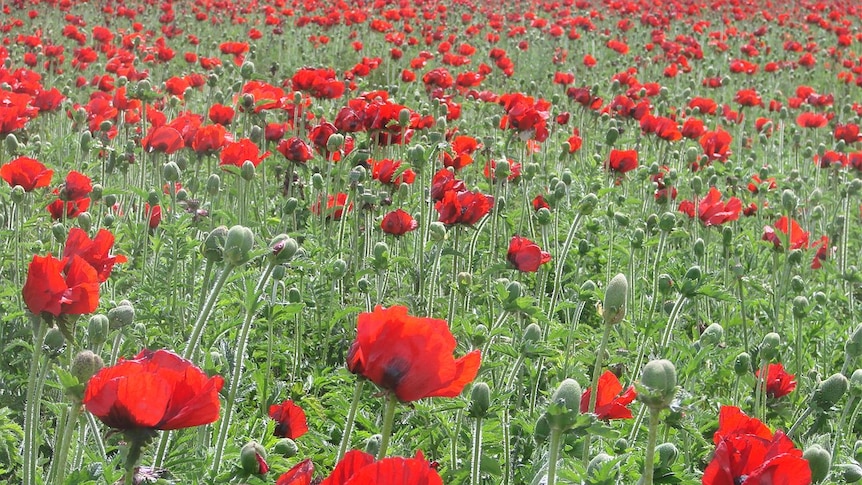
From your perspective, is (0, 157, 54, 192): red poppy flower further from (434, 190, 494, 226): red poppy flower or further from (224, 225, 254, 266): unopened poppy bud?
(224, 225, 254, 266): unopened poppy bud

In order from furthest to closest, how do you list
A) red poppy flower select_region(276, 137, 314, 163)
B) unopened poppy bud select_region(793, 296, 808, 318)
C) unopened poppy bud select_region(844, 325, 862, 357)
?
red poppy flower select_region(276, 137, 314, 163) < unopened poppy bud select_region(793, 296, 808, 318) < unopened poppy bud select_region(844, 325, 862, 357)

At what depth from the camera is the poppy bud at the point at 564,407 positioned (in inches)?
51.9

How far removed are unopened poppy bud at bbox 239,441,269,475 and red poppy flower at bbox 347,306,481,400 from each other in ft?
0.90

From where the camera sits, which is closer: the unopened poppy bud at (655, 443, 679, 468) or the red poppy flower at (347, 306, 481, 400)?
the red poppy flower at (347, 306, 481, 400)

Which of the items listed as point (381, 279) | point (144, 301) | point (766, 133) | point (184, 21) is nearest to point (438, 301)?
point (381, 279)

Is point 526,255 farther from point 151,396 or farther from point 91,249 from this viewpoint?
point 151,396

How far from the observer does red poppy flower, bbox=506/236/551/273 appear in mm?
2709

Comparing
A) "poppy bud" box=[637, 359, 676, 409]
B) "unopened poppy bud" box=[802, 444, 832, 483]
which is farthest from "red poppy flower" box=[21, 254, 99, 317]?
"unopened poppy bud" box=[802, 444, 832, 483]

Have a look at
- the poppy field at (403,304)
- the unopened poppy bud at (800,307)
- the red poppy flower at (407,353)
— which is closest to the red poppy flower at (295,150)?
the poppy field at (403,304)

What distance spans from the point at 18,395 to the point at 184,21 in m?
9.77

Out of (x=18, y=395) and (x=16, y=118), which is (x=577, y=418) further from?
(x=16, y=118)

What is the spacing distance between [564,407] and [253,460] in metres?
0.53

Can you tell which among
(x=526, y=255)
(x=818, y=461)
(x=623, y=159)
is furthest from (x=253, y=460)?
(x=623, y=159)

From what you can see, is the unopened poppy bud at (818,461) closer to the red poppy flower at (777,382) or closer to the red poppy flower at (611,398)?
the red poppy flower at (611,398)
